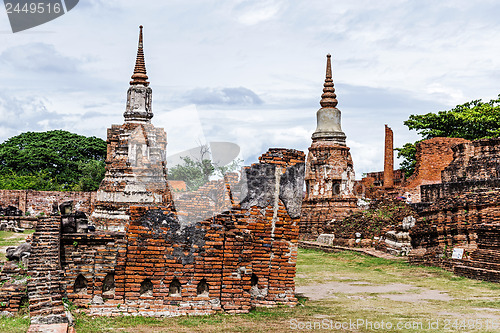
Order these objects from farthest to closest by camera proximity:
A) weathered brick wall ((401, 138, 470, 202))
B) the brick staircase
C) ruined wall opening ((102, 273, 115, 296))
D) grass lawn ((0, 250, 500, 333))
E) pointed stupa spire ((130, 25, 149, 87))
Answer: weathered brick wall ((401, 138, 470, 202)), pointed stupa spire ((130, 25, 149, 87)), ruined wall opening ((102, 273, 115, 296)), grass lawn ((0, 250, 500, 333)), the brick staircase

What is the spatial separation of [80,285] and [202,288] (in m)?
1.53

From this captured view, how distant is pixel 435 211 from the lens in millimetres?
14789

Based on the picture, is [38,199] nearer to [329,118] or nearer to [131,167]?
[131,167]

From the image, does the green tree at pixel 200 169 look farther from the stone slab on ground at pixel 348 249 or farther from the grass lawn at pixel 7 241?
the stone slab on ground at pixel 348 249

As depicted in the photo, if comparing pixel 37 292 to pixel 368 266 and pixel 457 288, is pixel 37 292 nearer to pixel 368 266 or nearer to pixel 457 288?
pixel 457 288

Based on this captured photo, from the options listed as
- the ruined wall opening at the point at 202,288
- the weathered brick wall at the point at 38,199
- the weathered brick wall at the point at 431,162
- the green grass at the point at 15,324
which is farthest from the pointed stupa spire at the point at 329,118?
the green grass at the point at 15,324

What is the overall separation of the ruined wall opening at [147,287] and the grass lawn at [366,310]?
0.38 metres

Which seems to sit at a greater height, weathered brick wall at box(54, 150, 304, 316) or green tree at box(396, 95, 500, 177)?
green tree at box(396, 95, 500, 177)

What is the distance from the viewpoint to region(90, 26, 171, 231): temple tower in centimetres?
1875

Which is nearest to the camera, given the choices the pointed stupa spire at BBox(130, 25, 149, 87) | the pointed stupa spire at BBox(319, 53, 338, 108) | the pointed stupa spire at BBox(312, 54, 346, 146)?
the pointed stupa spire at BBox(130, 25, 149, 87)

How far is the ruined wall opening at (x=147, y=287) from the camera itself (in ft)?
24.2

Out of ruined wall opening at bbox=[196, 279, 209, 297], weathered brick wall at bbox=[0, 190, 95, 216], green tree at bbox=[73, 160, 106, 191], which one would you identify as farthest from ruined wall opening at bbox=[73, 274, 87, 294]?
green tree at bbox=[73, 160, 106, 191]

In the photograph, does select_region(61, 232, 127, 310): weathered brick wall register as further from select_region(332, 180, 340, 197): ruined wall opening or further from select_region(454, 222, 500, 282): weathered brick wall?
select_region(332, 180, 340, 197): ruined wall opening

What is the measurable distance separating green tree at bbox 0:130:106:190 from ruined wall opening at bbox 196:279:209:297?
32.4 meters
